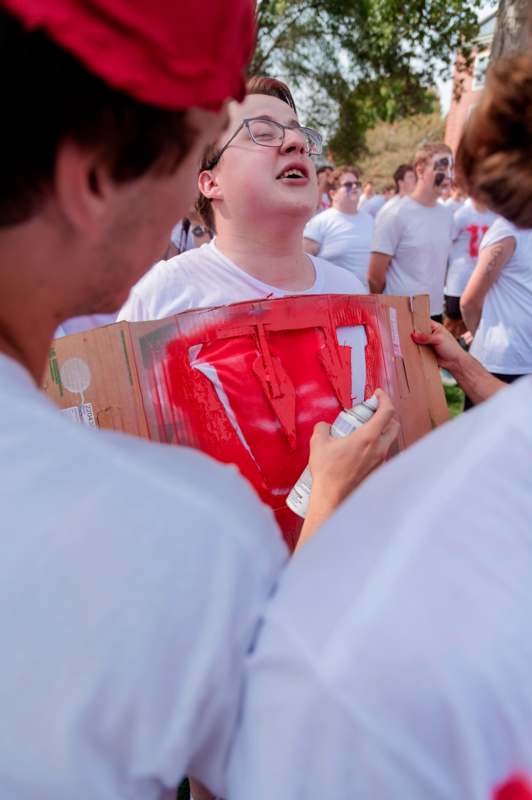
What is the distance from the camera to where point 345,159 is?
20.9 m

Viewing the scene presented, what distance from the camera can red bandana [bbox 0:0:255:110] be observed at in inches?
19.4

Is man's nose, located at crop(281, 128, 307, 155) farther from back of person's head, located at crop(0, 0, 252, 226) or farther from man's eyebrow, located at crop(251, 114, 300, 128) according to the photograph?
back of person's head, located at crop(0, 0, 252, 226)

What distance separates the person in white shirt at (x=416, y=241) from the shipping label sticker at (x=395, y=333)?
306 cm

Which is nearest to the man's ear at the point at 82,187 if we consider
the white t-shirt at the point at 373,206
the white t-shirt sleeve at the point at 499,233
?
the white t-shirt sleeve at the point at 499,233

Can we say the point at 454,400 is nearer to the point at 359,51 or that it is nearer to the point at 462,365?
the point at 462,365

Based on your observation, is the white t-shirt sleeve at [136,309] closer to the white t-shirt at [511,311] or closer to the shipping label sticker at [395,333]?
the shipping label sticker at [395,333]

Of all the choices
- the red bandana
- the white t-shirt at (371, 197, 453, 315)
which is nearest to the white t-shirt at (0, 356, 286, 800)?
the red bandana

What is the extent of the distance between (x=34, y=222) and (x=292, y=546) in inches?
44.5

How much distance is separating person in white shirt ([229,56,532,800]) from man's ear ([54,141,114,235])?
0.42 m

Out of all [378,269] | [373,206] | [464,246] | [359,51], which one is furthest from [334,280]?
[359,51]

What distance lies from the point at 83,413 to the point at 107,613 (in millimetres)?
908

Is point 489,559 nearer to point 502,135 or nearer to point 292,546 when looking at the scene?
point 502,135

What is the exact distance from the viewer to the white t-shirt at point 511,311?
124 inches

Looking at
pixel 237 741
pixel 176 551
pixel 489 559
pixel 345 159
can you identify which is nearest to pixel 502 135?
pixel 489 559
